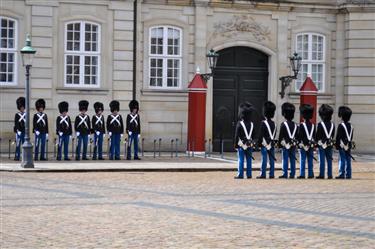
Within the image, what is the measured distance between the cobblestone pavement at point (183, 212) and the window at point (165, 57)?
33.4 ft

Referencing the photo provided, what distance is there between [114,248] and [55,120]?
18.9 metres

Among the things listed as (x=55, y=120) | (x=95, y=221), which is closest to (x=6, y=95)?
(x=55, y=120)

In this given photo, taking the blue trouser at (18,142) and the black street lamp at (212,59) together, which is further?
the black street lamp at (212,59)

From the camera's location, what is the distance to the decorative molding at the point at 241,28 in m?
31.5

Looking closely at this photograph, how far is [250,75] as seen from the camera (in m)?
32.5

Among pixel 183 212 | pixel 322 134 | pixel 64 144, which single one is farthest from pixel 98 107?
pixel 183 212

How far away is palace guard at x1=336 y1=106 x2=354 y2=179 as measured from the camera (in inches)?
842

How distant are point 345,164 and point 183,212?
28.3 ft

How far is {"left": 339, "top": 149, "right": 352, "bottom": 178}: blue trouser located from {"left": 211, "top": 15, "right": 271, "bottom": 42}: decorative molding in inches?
421

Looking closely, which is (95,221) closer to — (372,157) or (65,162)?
Answer: (65,162)

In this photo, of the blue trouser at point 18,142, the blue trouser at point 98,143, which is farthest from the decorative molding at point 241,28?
the blue trouser at point 18,142

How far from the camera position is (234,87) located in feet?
106

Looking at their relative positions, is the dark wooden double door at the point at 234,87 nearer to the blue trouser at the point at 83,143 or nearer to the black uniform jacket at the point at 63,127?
the blue trouser at the point at 83,143

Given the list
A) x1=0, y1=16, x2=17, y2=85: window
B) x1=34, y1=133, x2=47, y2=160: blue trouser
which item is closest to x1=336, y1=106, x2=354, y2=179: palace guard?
x1=34, y1=133, x2=47, y2=160: blue trouser
